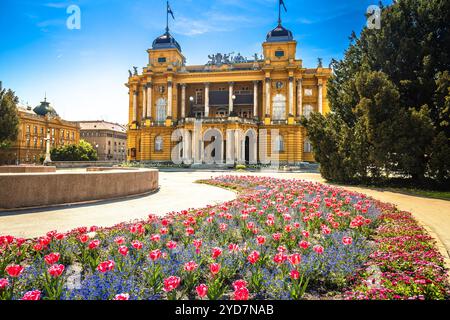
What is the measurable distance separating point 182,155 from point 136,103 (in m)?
17.7

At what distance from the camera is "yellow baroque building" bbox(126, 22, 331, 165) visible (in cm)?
5279

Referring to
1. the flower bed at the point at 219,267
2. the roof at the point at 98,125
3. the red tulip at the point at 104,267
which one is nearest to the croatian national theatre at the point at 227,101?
the flower bed at the point at 219,267

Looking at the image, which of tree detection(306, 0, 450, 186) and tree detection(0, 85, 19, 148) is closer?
tree detection(306, 0, 450, 186)

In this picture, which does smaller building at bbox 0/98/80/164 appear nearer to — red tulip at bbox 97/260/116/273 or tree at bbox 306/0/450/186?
tree at bbox 306/0/450/186

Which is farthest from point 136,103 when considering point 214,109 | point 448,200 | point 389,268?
point 389,268

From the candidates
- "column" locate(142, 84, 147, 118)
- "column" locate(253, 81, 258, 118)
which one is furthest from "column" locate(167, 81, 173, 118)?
"column" locate(253, 81, 258, 118)

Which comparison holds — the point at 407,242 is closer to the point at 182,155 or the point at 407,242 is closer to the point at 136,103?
the point at 182,155

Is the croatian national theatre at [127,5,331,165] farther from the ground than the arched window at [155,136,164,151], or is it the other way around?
the croatian national theatre at [127,5,331,165]

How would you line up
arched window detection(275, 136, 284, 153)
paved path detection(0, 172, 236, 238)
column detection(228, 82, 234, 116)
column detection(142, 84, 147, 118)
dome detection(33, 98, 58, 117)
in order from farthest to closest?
dome detection(33, 98, 58, 117)
column detection(142, 84, 147, 118)
column detection(228, 82, 234, 116)
arched window detection(275, 136, 284, 153)
paved path detection(0, 172, 236, 238)

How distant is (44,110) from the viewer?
296 ft

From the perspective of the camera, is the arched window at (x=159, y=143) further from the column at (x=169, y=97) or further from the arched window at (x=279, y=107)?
the arched window at (x=279, y=107)

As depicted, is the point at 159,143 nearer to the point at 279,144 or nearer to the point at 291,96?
the point at 279,144

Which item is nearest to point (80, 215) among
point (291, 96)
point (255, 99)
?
point (291, 96)

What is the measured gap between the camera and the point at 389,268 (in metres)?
4.55
